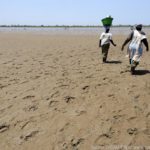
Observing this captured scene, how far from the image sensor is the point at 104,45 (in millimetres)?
10172

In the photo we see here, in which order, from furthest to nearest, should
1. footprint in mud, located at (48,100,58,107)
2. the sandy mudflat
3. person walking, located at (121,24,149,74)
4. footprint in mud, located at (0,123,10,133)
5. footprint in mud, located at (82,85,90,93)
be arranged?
1. person walking, located at (121,24,149,74)
2. footprint in mud, located at (82,85,90,93)
3. footprint in mud, located at (48,100,58,107)
4. footprint in mud, located at (0,123,10,133)
5. the sandy mudflat

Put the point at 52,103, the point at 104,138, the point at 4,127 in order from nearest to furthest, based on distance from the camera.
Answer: the point at 104,138, the point at 4,127, the point at 52,103

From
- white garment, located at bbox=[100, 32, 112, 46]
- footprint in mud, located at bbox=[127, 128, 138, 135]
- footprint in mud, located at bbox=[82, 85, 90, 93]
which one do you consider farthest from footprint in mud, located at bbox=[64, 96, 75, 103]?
white garment, located at bbox=[100, 32, 112, 46]

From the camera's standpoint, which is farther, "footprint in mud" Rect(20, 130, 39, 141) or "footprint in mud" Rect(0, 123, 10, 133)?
"footprint in mud" Rect(0, 123, 10, 133)

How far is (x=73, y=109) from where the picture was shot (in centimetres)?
552

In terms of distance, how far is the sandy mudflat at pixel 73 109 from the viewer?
14.4 feet

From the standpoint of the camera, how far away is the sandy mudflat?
14.4ft

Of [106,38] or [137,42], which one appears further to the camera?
Answer: [106,38]

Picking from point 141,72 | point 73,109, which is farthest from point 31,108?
point 141,72

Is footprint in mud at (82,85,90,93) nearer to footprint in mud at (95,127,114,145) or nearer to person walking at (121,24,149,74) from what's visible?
person walking at (121,24,149,74)
